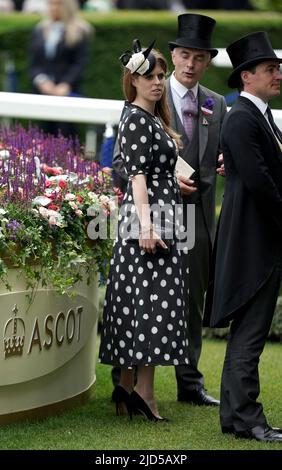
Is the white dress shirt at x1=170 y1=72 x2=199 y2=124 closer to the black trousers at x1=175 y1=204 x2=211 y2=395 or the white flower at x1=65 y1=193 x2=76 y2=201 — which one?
the black trousers at x1=175 y1=204 x2=211 y2=395

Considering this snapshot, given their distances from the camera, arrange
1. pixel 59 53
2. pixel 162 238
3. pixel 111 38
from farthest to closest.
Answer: pixel 111 38 → pixel 59 53 → pixel 162 238

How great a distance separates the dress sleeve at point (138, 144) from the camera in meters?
6.24

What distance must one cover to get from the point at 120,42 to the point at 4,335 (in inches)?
376

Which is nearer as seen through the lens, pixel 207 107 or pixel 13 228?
pixel 13 228

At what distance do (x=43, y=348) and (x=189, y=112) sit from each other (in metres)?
1.55

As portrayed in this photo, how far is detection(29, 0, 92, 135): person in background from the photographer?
12750 millimetres

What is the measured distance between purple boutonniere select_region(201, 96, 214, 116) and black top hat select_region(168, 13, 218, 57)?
0.83ft

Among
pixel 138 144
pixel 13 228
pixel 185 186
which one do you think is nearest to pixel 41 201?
pixel 13 228

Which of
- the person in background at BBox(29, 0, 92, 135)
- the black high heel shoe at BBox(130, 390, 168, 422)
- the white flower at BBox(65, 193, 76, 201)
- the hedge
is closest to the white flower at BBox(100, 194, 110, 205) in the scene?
the white flower at BBox(65, 193, 76, 201)

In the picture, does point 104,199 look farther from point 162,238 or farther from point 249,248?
point 249,248

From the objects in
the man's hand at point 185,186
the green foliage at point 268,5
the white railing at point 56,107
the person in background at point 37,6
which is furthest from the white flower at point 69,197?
the green foliage at point 268,5

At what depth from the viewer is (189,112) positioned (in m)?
6.96

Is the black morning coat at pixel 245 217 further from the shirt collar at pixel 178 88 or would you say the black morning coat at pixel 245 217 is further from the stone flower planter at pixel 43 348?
the shirt collar at pixel 178 88

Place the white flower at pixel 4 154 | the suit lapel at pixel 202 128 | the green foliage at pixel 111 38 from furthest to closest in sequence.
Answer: the green foliage at pixel 111 38 < the white flower at pixel 4 154 < the suit lapel at pixel 202 128
